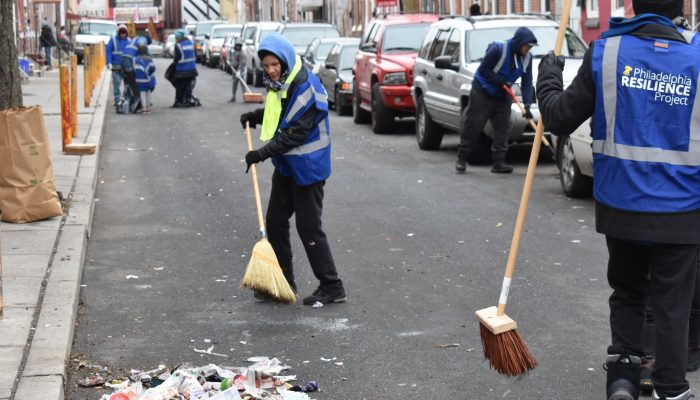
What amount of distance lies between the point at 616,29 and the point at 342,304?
3.55 m

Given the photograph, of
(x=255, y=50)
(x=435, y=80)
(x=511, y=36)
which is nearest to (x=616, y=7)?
(x=511, y=36)

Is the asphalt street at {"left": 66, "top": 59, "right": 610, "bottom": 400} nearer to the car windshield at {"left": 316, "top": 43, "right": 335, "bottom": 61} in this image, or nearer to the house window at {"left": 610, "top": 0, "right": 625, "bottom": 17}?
the house window at {"left": 610, "top": 0, "right": 625, "bottom": 17}

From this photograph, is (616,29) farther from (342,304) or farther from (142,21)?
(142,21)

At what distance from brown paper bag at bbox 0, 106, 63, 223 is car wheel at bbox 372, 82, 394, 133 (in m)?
10.5

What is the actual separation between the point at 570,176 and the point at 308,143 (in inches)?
212

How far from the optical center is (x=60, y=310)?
24.8 feet

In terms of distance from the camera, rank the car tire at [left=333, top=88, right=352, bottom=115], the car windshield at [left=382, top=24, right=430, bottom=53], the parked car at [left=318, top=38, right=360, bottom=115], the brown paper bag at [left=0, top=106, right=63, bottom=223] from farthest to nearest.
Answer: the car tire at [left=333, top=88, right=352, bottom=115]
the parked car at [left=318, top=38, right=360, bottom=115]
the car windshield at [left=382, top=24, right=430, bottom=53]
the brown paper bag at [left=0, top=106, right=63, bottom=223]

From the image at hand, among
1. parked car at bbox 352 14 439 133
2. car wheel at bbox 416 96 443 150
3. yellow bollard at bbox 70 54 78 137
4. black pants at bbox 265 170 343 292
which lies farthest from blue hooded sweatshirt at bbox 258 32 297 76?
parked car at bbox 352 14 439 133

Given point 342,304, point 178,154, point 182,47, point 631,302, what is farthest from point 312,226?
point 182,47

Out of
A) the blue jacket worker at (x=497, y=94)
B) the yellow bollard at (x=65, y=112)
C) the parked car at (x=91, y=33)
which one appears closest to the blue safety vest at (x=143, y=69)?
the yellow bollard at (x=65, y=112)

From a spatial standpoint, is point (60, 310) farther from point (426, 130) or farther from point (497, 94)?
point (426, 130)

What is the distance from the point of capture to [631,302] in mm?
5488

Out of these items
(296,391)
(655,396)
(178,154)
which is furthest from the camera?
(178,154)

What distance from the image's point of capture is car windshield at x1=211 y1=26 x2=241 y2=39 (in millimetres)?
54344
